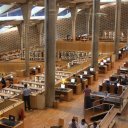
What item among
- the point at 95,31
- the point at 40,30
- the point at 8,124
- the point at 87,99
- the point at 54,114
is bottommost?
the point at 54,114

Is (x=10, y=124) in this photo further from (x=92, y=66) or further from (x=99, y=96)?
(x=92, y=66)

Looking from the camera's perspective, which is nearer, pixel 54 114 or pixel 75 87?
pixel 54 114

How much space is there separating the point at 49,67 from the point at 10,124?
490 cm

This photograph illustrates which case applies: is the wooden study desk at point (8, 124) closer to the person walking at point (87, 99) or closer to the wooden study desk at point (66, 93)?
the person walking at point (87, 99)

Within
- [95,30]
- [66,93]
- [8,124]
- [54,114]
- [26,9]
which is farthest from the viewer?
[26,9]

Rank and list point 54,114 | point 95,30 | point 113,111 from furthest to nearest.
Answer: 1. point 95,30
2. point 54,114
3. point 113,111

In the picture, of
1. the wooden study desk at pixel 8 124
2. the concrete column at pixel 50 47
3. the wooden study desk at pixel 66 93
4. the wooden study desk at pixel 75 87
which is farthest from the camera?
the wooden study desk at pixel 75 87

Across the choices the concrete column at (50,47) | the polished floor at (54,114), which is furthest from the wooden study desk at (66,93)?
the concrete column at (50,47)

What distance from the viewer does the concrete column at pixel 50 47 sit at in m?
14.8

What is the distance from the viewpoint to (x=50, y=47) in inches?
587

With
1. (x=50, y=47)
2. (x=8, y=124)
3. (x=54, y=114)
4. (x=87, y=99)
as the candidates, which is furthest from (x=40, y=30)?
(x=8, y=124)

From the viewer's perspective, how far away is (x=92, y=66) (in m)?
22.4

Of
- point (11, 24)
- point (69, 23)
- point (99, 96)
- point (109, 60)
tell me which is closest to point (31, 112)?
point (99, 96)

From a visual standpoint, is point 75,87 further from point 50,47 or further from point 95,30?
point 95,30
